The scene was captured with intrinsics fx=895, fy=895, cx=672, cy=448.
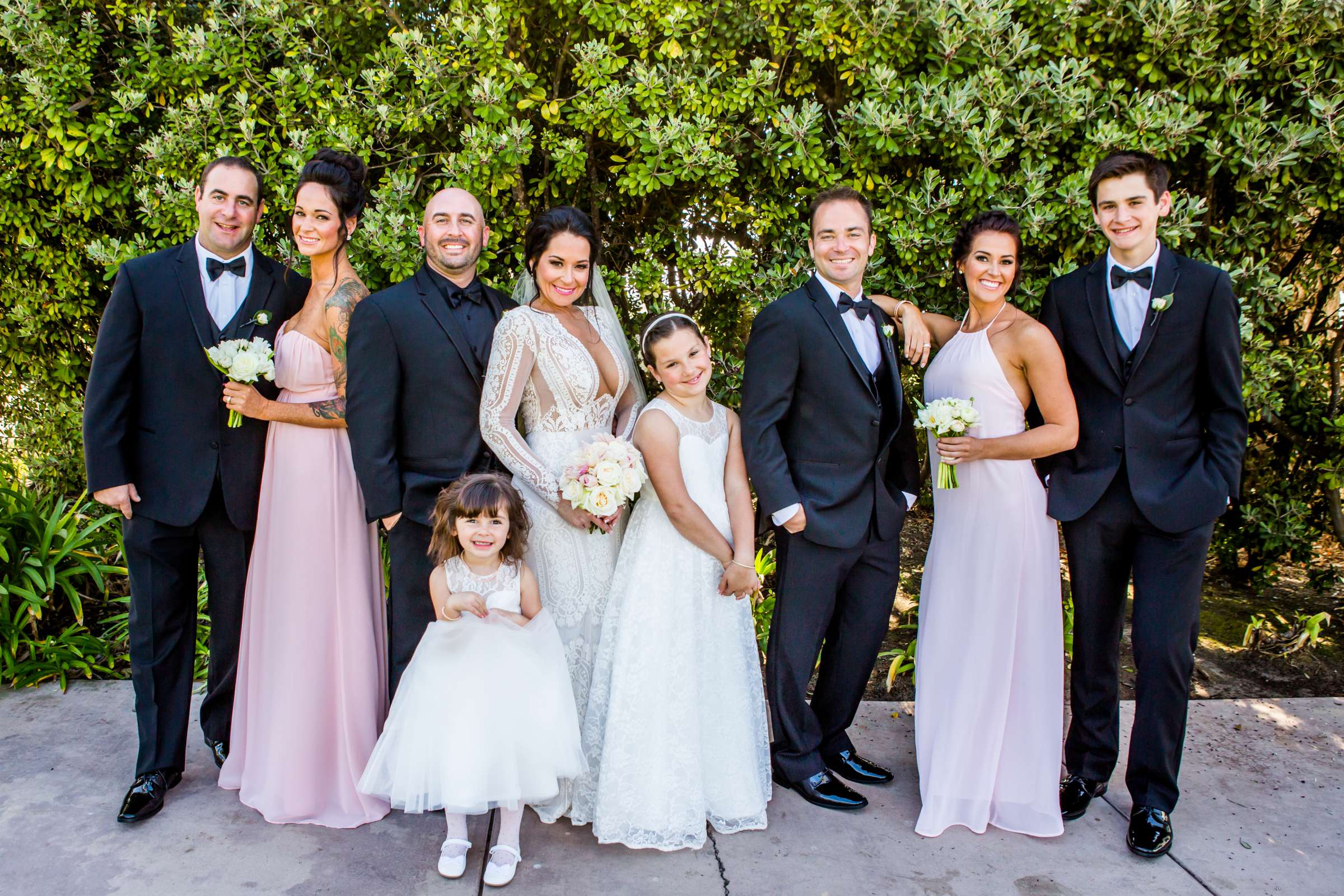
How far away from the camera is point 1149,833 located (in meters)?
3.19

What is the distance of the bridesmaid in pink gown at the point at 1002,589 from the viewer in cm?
330

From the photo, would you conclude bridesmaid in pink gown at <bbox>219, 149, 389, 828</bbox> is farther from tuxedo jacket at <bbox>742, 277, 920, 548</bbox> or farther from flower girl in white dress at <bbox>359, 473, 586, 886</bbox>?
tuxedo jacket at <bbox>742, 277, 920, 548</bbox>

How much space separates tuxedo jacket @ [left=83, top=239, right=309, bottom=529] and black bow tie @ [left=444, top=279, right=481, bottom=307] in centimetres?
72

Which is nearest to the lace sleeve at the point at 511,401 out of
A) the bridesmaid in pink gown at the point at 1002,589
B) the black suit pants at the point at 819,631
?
the black suit pants at the point at 819,631

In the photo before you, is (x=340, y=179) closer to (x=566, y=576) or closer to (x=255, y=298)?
(x=255, y=298)

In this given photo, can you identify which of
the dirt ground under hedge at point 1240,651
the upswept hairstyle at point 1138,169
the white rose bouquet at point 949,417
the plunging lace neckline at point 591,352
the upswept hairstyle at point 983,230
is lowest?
the dirt ground under hedge at point 1240,651

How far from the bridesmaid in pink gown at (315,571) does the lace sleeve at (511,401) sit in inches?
22.9

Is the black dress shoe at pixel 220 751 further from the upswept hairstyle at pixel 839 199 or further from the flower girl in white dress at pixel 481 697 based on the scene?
the upswept hairstyle at pixel 839 199

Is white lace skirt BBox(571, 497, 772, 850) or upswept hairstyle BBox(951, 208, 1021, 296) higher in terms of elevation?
upswept hairstyle BBox(951, 208, 1021, 296)

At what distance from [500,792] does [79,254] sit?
4140 mm

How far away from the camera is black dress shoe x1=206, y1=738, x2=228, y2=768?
12.0 feet

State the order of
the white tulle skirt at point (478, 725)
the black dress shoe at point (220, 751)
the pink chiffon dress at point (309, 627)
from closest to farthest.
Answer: the white tulle skirt at point (478, 725) → the pink chiffon dress at point (309, 627) → the black dress shoe at point (220, 751)

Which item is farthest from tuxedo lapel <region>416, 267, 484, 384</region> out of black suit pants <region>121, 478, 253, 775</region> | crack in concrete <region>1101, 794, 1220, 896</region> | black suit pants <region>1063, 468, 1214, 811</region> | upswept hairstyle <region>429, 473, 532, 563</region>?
crack in concrete <region>1101, 794, 1220, 896</region>

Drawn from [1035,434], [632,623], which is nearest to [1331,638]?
[1035,434]
